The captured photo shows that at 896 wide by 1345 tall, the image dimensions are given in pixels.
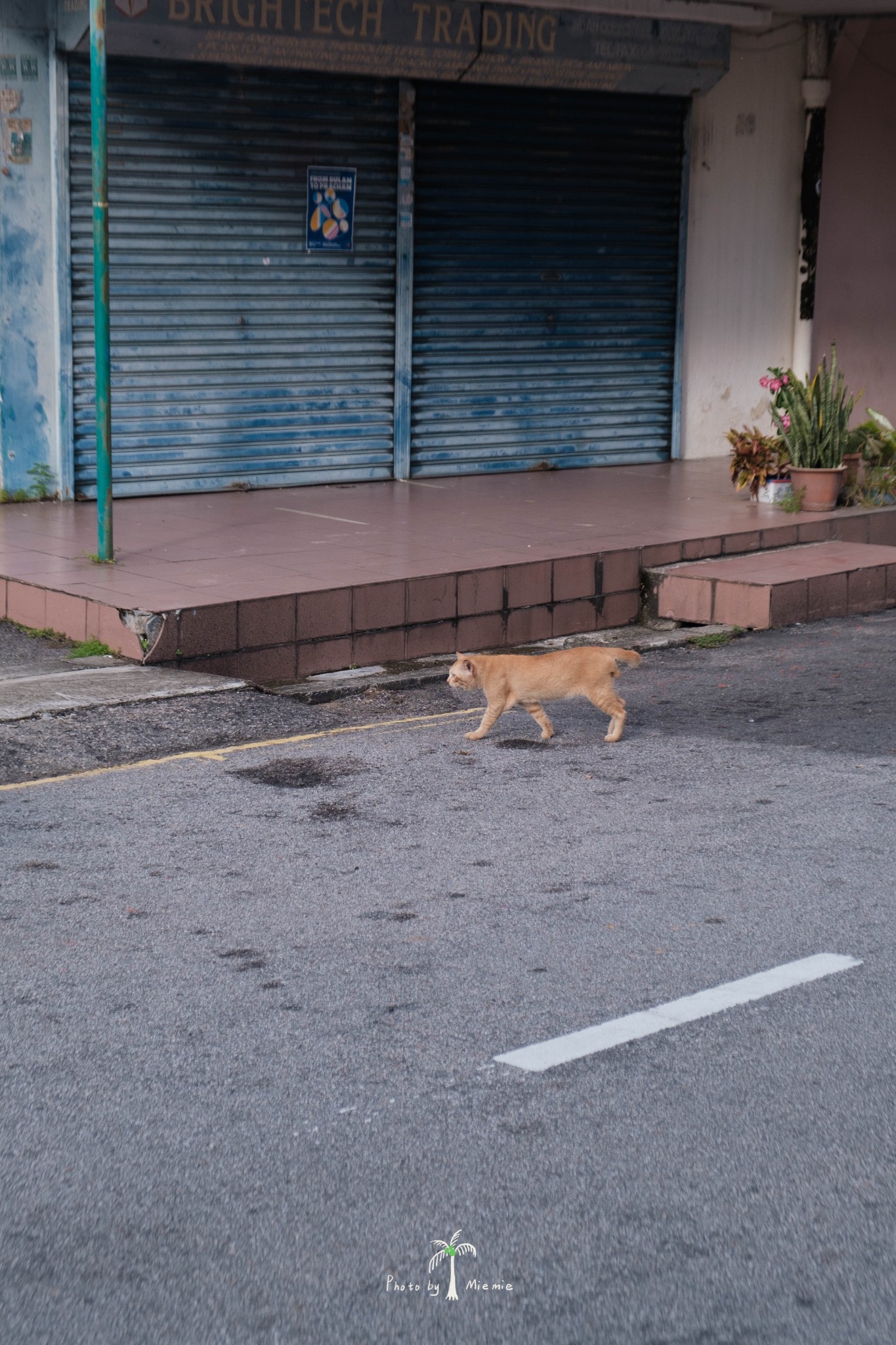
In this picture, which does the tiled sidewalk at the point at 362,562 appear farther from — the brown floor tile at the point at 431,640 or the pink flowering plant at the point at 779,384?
the pink flowering plant at the point at 779,384

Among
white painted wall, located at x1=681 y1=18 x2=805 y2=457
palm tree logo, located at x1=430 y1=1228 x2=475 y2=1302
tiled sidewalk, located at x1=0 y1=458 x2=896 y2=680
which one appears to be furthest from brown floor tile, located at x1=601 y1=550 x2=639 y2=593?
palm tree logo, located at x1=430 y1=1228 x2=475 y2=1302

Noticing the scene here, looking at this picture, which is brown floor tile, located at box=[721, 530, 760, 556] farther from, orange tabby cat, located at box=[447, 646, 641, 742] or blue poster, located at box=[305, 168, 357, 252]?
blue poster, located at box=[305, 168, 357, 252]

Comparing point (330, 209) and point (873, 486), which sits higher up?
point (330, 209)

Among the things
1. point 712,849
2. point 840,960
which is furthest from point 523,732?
point 840,960

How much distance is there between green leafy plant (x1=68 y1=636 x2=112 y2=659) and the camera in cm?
734

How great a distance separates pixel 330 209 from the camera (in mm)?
11844

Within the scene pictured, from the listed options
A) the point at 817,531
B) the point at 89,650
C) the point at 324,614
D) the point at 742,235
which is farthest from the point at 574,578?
the point at 742,235

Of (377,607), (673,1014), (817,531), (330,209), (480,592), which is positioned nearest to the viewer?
(673,1014)

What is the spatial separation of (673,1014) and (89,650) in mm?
4421

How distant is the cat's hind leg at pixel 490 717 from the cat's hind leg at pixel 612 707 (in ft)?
1.16

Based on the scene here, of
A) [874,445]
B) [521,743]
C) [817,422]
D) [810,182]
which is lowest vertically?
[521,743]

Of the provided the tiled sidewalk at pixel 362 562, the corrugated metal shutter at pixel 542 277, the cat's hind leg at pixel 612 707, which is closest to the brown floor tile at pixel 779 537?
the tiled sidewalk at pixel 362 562

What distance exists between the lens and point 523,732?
21.7 ft

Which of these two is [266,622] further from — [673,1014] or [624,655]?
[673,1014]
